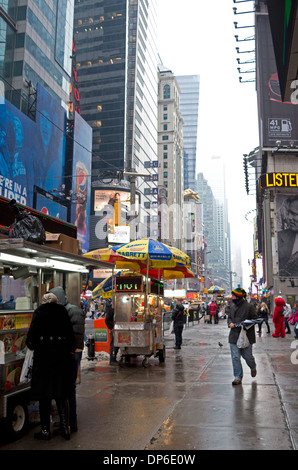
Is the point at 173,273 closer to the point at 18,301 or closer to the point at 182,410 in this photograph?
the point at 182,410

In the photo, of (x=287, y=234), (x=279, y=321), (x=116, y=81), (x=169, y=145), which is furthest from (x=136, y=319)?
(x=169, y=145)

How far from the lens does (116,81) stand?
103m

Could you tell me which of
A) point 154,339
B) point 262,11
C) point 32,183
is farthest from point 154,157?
point 154,339

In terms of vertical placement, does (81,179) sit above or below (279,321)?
above

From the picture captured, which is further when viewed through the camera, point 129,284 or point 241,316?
point 129,284

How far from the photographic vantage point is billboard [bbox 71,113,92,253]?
61.3 meters

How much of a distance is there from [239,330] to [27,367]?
4717 mm

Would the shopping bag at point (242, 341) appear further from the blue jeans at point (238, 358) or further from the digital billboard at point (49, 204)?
the digital billboard at point (49, 204)

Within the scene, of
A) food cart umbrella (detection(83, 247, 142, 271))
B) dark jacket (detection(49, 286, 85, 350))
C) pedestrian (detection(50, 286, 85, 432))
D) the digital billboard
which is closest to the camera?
pedestrian (detection(50, 286, 85, 432))

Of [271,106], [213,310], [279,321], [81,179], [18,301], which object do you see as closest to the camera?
[18,301]

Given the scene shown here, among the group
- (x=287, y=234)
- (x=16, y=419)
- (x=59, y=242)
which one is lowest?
(x=16, y=419)

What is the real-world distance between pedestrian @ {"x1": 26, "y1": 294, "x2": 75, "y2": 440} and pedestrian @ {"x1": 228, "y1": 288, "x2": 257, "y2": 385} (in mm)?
4383

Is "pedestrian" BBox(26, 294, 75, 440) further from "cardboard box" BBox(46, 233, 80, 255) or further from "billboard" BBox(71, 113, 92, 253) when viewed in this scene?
"billboard" BBox(71, 113, 92, 253)

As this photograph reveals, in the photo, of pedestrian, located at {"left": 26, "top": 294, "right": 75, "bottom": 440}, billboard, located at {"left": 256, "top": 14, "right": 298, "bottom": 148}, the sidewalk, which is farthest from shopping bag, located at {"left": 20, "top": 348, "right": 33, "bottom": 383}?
billboard, located at {"left": 256, "top": 14, "right": 298, "bottom": 148}
